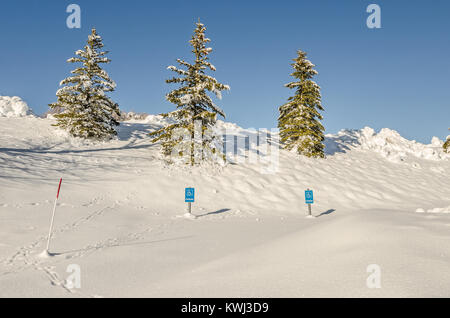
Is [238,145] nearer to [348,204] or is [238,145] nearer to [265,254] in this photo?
[348,204]

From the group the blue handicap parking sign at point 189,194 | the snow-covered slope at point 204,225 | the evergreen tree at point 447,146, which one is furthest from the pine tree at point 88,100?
the evergreen tree at point 447,146

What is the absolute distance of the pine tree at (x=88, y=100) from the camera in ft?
64.4

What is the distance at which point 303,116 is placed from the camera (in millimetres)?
23906

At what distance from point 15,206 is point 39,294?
21.7 feet

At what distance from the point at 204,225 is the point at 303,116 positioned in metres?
16.8

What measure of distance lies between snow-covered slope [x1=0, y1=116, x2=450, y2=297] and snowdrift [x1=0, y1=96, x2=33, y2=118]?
113 feet

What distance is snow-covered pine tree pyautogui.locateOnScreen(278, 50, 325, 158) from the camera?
23.5 metres

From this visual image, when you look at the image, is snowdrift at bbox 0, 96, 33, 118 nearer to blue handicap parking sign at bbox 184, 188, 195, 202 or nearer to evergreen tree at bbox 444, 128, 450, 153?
blue handicap parking sign at bbox 184, 188, 195, 202

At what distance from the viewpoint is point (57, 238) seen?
734 cm

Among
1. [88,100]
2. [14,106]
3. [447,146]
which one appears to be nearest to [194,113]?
[88,100]

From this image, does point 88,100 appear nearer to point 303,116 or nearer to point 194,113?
point 194,113
